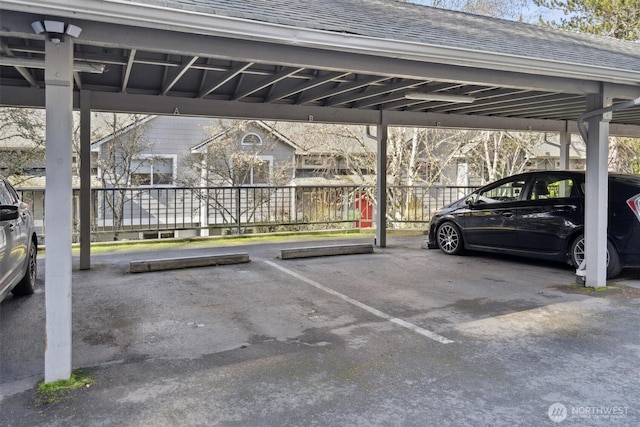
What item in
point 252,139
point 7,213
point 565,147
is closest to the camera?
point 7,213

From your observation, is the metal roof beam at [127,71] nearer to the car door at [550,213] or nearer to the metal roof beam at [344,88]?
the metal roof beam at [344,88]

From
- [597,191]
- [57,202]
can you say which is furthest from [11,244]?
[597,191]

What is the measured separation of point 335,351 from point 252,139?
12773 mm

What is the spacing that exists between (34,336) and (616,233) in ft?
23.2

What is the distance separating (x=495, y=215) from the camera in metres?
8.00

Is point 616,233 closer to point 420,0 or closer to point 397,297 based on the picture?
point 397,297

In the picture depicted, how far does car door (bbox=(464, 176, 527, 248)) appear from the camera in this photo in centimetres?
776

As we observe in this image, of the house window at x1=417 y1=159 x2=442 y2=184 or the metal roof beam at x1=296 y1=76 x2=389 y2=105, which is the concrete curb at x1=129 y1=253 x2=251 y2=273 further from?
the house window at x1=417 y1=159 x2=442 y2=184

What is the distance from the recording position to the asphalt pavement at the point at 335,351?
2.98 meters

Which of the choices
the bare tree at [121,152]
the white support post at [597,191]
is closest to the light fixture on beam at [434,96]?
the white support post at [597,191]

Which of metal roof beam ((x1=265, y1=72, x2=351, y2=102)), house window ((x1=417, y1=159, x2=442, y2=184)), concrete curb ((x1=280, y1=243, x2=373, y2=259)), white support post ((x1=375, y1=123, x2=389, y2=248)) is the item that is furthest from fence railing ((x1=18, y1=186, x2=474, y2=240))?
metal roof beam ((x1=265, y1=72, x2=351, y2=102))

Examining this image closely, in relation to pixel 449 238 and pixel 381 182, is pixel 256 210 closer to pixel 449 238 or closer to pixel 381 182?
pixel 381 182

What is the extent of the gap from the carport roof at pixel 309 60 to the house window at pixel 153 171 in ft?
24.8

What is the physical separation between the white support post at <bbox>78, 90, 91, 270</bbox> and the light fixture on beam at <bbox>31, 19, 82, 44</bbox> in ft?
13.8
